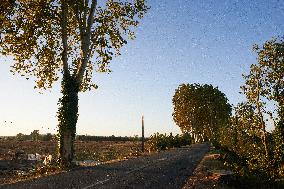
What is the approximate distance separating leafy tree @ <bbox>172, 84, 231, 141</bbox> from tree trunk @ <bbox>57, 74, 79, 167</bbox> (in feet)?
242

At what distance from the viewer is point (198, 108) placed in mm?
101125

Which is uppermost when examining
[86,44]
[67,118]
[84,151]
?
[86,44]

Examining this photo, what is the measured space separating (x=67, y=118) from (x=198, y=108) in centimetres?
8109

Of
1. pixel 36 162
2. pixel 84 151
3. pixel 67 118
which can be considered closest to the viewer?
pixel 67 118

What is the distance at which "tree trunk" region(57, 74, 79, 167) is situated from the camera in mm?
22344

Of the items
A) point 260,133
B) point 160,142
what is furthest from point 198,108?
point 260,133

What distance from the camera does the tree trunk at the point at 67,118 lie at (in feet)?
73.3

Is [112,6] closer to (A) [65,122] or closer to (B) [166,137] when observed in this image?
(A) [65,122]

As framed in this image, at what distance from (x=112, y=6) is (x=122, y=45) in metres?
2.94

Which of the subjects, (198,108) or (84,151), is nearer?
(84,151)

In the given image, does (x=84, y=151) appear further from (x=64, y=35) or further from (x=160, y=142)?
(x=64, y=35)

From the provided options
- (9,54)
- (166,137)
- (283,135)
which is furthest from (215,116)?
(9,54)

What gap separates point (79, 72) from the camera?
77.7 ft

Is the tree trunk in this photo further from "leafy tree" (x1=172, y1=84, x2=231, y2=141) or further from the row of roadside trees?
"leafy tree" (x1=172, y1=84, x2=231, y2=141)
